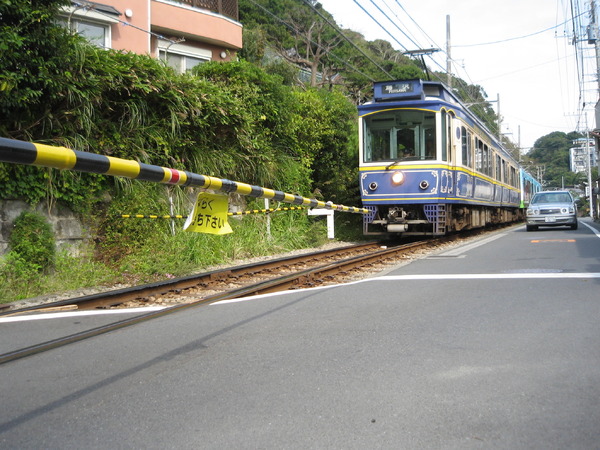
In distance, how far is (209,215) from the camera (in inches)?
228

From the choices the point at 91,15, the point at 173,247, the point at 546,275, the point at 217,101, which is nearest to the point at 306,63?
the point at 91,15

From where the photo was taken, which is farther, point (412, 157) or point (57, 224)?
point (412, 157)

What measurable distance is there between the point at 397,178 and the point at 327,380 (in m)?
10.8

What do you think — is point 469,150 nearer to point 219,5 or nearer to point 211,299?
point 219,5

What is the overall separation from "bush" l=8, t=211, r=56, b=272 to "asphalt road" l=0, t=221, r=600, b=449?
331 cm

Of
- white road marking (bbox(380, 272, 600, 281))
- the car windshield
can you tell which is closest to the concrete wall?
white road marking (bbox(380, 272, 600, 281))

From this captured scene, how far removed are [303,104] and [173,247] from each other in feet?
27.8

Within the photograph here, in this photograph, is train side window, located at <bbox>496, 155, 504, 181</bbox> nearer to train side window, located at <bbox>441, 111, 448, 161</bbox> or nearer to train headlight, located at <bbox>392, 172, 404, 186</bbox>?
train side window, located at <bbox>441, 111, 448, 161</bbox>

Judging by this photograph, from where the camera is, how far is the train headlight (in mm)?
13898

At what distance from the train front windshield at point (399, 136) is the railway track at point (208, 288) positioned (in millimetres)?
3514

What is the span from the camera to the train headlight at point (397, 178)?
1390 centimetres

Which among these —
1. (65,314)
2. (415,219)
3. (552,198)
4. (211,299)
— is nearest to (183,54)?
(415,219)

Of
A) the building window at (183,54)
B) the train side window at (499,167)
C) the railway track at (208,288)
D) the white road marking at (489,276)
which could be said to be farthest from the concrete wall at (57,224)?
the train side window at (499,167)

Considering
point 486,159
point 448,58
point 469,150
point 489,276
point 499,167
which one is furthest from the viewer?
point 448,58
